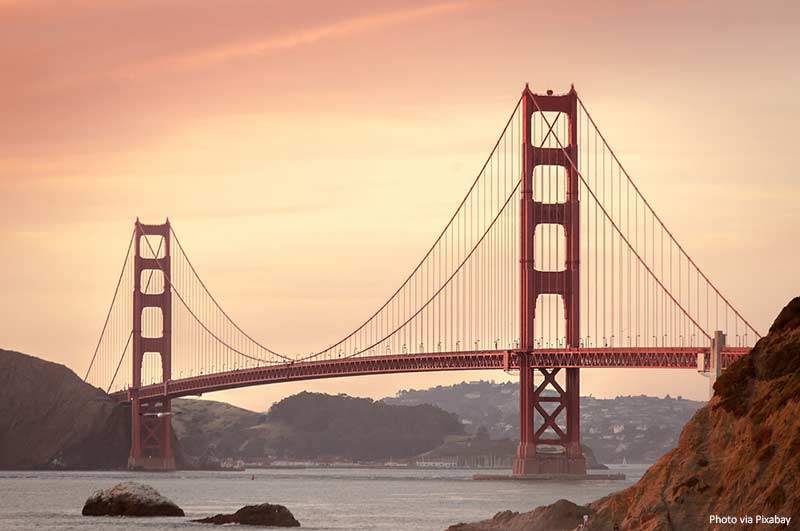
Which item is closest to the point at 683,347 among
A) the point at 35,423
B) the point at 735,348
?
the point at 735,348

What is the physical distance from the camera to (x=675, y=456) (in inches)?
1107

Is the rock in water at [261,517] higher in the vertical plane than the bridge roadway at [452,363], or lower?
lower

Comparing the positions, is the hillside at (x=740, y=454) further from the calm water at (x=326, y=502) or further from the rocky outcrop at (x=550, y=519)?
the calm water at (x=326, y=502)

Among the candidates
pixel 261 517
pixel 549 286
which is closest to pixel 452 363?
pixel 549 286

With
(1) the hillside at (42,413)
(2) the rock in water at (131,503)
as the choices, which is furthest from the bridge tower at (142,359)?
(2) the rock in water at (131,503)

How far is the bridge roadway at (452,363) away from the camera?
8019 cm

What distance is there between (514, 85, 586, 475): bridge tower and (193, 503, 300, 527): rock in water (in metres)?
38.5

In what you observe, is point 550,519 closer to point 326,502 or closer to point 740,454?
point 740,454

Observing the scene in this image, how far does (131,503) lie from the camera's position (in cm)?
5422

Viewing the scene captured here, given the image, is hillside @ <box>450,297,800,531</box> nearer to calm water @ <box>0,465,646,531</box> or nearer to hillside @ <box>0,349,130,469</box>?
calm water @ <box>0,465,646,531</box>

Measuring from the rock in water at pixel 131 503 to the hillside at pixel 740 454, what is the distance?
26765mm

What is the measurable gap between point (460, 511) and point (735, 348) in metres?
16.5

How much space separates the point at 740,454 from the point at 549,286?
211 ft

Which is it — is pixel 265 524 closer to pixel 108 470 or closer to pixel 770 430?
pixel 770 430
